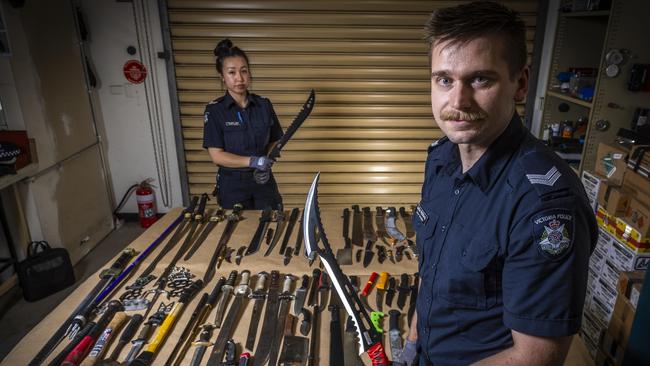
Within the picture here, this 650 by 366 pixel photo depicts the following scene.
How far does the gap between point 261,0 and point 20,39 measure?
207 cm

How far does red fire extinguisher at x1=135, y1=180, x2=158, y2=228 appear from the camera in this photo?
4488 millimetres

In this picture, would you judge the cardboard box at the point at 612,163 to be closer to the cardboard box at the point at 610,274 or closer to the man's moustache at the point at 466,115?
the cardboard box at the point at 610,274

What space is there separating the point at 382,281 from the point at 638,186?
1570 millimetres

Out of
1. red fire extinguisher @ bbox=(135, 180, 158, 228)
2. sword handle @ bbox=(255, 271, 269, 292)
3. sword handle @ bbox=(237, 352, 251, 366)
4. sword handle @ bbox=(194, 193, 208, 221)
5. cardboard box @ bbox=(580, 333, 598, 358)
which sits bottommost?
cardboard box @ bbox=(580, 333, 598, 358)

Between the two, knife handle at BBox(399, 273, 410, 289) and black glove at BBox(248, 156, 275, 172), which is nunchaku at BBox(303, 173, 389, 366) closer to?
knife handle at BBox(399, 273, 410, 289)

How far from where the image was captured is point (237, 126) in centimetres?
311

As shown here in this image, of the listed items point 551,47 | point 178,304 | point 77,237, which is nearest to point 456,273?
point 178,304

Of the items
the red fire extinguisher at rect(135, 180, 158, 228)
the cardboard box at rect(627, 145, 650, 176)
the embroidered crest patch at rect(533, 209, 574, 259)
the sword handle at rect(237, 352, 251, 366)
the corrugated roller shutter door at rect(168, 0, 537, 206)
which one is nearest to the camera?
the embroidered crest patch at rect(533, 209, 574, 259)

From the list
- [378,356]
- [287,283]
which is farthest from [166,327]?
[378,356]

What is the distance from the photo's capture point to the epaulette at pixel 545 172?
978mm

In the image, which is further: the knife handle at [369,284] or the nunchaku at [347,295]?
the knife handle at [369,284]

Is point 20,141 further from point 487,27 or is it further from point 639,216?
point 639,216

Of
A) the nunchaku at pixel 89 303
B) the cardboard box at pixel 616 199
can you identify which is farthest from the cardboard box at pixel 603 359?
the nunchaku at pixel 89 303

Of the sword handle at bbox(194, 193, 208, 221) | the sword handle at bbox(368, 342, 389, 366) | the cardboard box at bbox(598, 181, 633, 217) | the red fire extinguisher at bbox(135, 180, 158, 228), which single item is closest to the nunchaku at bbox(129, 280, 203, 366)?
the sword handle at bbox(194, 193, 208, 221)
